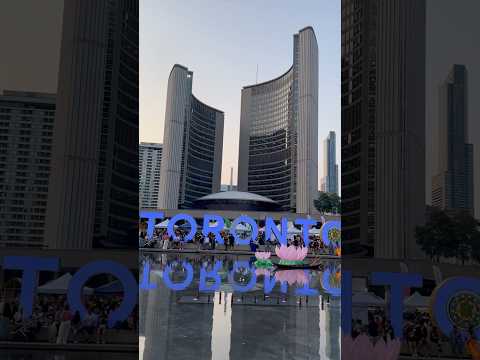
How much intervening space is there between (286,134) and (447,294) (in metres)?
78.9

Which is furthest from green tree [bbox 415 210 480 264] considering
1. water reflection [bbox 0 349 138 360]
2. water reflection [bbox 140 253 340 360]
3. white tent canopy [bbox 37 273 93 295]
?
white tent canopy [bbox 37 273 93 295]

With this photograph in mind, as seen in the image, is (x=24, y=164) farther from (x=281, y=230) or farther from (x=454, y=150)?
(x=281, y=230)

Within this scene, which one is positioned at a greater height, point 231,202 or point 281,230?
point 231,202

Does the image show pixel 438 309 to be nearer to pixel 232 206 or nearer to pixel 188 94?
pixel 232 206

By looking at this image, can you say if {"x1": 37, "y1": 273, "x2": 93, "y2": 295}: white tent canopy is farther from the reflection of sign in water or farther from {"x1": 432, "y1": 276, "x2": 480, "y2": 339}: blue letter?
the reflection of sign in water

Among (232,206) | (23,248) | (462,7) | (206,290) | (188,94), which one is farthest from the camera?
(188,94)

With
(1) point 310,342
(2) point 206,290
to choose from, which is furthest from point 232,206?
(1) point 310,342

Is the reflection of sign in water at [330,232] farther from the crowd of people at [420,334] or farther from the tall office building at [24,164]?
the tall office building at [24,164]

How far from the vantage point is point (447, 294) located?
6.98m

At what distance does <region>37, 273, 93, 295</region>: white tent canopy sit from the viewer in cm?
701

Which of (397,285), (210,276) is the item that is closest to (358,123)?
(397,285)

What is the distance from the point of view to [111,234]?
7.58m

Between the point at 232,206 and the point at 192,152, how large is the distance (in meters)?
27.4

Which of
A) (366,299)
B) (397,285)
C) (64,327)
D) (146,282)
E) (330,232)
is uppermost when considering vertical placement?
(330,232)
